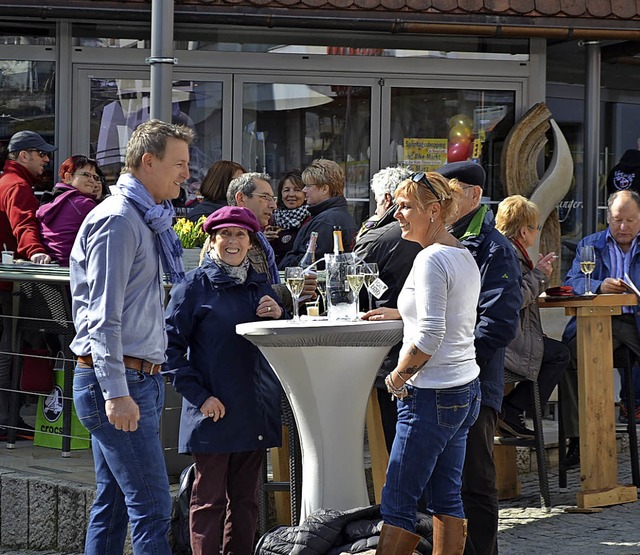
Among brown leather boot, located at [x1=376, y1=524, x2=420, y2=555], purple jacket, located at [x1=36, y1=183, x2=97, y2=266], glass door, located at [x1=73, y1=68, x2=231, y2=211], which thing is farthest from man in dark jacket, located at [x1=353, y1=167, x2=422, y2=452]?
glass door, located at [x1=73, y1=68, x2=231, y2=211]

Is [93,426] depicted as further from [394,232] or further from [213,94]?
[213,94]

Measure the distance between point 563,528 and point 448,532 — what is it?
78.1 inches

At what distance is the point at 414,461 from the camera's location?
4.80m

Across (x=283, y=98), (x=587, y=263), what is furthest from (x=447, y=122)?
(x=587, y=263)

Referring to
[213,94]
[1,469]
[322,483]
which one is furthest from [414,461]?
[213,94]

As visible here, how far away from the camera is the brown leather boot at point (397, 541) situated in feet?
15.8

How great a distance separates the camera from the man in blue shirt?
4.30 metres

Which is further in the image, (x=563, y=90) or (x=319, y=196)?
(x=563, y=90)

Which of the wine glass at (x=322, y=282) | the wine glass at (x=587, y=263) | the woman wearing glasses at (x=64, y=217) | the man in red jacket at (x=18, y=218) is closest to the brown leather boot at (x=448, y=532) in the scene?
the wine glass at (x=322, y=282)

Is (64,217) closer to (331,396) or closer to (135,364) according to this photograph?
(331,396)

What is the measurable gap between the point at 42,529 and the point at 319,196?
2.71 m

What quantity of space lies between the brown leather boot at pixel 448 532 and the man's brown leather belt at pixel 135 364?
1.36m

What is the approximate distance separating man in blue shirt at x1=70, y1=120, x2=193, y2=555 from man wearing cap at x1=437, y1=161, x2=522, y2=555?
1.64 meters

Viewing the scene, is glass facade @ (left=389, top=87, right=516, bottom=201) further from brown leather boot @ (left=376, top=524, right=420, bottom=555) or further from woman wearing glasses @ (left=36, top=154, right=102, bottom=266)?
brown leather boot @ (left=376, top=524, right=420, bottom=555)
